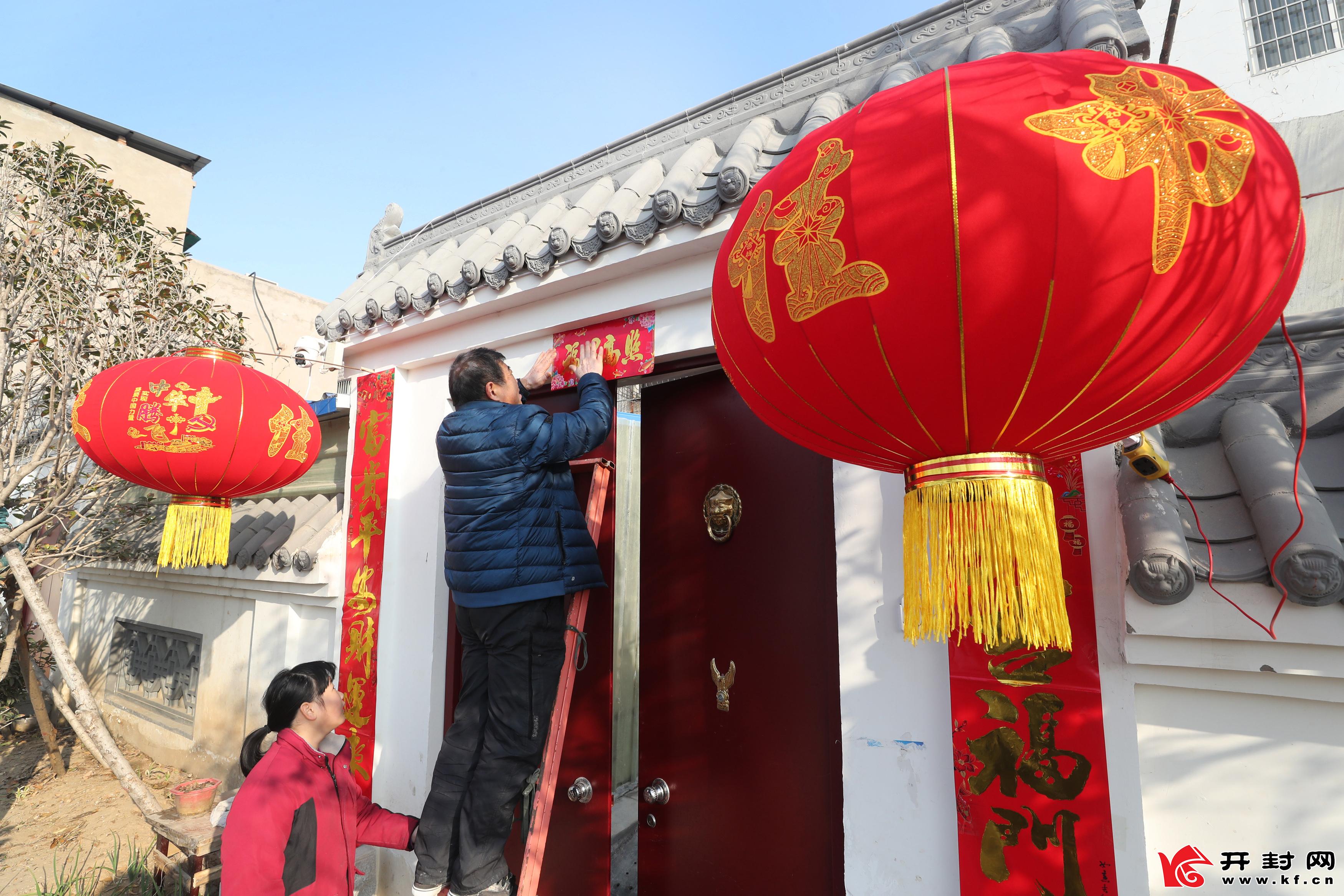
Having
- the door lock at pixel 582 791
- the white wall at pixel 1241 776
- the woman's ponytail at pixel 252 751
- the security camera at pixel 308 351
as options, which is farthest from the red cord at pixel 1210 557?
the security camera at pixel 308 351

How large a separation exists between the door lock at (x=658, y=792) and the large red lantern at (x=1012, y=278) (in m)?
2.04

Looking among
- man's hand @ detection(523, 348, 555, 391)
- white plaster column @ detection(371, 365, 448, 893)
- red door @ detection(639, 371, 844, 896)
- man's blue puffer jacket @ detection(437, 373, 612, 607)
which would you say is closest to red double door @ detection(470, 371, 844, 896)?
red door @ detection(639, 371, 844, 896)

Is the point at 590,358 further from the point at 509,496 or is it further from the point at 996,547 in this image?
the point at 996,547

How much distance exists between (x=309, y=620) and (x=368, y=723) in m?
1.10

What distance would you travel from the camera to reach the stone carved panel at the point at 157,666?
18.8 ft

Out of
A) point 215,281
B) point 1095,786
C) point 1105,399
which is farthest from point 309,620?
point 215,281

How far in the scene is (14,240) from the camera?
15.8ft

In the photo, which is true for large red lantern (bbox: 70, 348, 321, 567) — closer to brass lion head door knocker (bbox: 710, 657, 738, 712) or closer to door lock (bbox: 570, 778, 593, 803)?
door lock (bbox: 570, 778, 593, 803)

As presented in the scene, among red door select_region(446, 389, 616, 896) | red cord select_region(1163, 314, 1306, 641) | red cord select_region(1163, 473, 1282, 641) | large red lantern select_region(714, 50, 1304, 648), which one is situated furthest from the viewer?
red door select_region(446, 389, 616, 896)

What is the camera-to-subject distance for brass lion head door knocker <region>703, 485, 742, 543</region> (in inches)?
113

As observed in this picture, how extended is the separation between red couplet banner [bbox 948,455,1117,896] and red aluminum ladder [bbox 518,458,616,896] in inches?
56.3

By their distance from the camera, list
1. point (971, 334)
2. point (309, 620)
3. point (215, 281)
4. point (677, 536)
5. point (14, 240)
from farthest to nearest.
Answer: point (215, 281), point (14, 240), point (309, 620), point (677, 536), point (971, 334)

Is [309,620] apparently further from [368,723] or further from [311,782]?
[311,782]

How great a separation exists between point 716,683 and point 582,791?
0.85m
